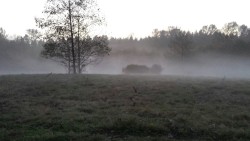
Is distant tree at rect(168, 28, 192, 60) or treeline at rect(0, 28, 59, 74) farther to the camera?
treeline at rect(0, 28, 59, 74)

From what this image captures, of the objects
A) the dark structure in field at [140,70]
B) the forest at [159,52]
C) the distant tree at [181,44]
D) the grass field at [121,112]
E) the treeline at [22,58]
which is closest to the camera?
the grass field at [121,112]

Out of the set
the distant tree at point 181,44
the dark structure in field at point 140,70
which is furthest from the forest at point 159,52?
the dark structure in field at point 140,70

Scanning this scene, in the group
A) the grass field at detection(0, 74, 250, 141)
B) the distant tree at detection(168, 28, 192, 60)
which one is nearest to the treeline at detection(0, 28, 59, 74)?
the distant tree at detection(168, 28, 192, 60)

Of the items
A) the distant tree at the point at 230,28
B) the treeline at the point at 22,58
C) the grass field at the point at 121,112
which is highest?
the distant tree at the point at 230,28

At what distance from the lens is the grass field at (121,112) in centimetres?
1267

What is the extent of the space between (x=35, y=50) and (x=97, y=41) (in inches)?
3209

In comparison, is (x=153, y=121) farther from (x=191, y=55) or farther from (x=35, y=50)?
(x=35, y=50)

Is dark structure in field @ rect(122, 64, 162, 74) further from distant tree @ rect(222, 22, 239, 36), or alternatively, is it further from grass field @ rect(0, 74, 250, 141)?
distant tree @ rect(222, 22, 239, 36)

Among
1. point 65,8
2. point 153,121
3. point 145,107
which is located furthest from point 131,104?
point 65,8

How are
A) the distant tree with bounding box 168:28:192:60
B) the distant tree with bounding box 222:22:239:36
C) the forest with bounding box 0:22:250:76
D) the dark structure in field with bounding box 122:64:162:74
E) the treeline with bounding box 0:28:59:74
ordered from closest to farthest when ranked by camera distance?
1. the dark structure in field with bounding box 122:64:162:74
2. the distant tree with bounding box 168:28:192:60
3. the forest with bounding box 0:22:250:76
4. the treeline with bounding box 0:28:59:74
5. the distant tree with bounding box 222:22:239:36

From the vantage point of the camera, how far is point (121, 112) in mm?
15812

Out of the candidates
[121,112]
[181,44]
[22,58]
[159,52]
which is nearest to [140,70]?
[181,44]

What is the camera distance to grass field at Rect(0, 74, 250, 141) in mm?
12672

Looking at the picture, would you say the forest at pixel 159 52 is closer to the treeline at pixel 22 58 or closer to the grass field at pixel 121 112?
the treeline at pixel 22 58
